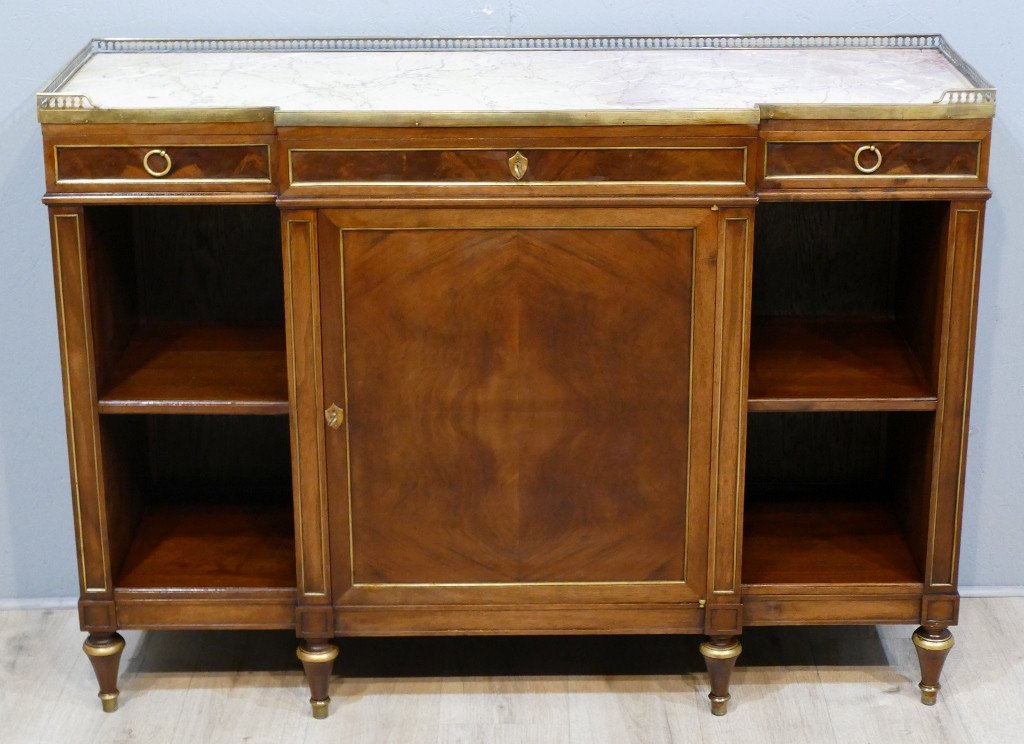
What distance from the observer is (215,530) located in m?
2.07

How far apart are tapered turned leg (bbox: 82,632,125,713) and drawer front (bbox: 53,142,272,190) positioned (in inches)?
24.7

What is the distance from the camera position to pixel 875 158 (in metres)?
1.70

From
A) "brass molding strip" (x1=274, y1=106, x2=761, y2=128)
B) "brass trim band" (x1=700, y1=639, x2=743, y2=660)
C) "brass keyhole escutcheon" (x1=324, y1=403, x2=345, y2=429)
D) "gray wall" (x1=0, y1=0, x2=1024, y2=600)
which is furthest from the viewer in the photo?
"gray wall" (x1=0, y1=0, x2=1024, y2=600)

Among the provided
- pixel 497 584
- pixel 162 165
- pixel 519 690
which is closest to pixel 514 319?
pixel 497 584

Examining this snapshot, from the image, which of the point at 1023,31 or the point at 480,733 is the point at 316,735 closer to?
the point at 480,733

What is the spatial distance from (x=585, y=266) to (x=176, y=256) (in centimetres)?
67

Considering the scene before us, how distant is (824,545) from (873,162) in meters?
0.59

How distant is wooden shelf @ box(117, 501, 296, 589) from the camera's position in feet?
6.33

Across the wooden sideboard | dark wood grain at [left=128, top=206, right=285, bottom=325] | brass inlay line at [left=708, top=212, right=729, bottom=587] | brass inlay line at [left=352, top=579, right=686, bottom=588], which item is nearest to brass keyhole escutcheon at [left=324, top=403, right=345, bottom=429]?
the wooden sideboard

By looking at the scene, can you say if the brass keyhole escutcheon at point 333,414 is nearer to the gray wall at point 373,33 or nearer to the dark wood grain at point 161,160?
the dark wood grain at point 161,160

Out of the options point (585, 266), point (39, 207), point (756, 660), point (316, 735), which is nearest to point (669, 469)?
point (585, 266)

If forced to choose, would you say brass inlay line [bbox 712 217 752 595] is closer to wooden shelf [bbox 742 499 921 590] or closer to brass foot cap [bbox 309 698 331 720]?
wooden shelf [bbox 742 499 921 590]

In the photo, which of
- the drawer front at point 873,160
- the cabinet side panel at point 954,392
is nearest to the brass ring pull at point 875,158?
the drawer front at point 873,160

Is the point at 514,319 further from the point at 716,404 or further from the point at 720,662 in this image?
the point at 720,662
